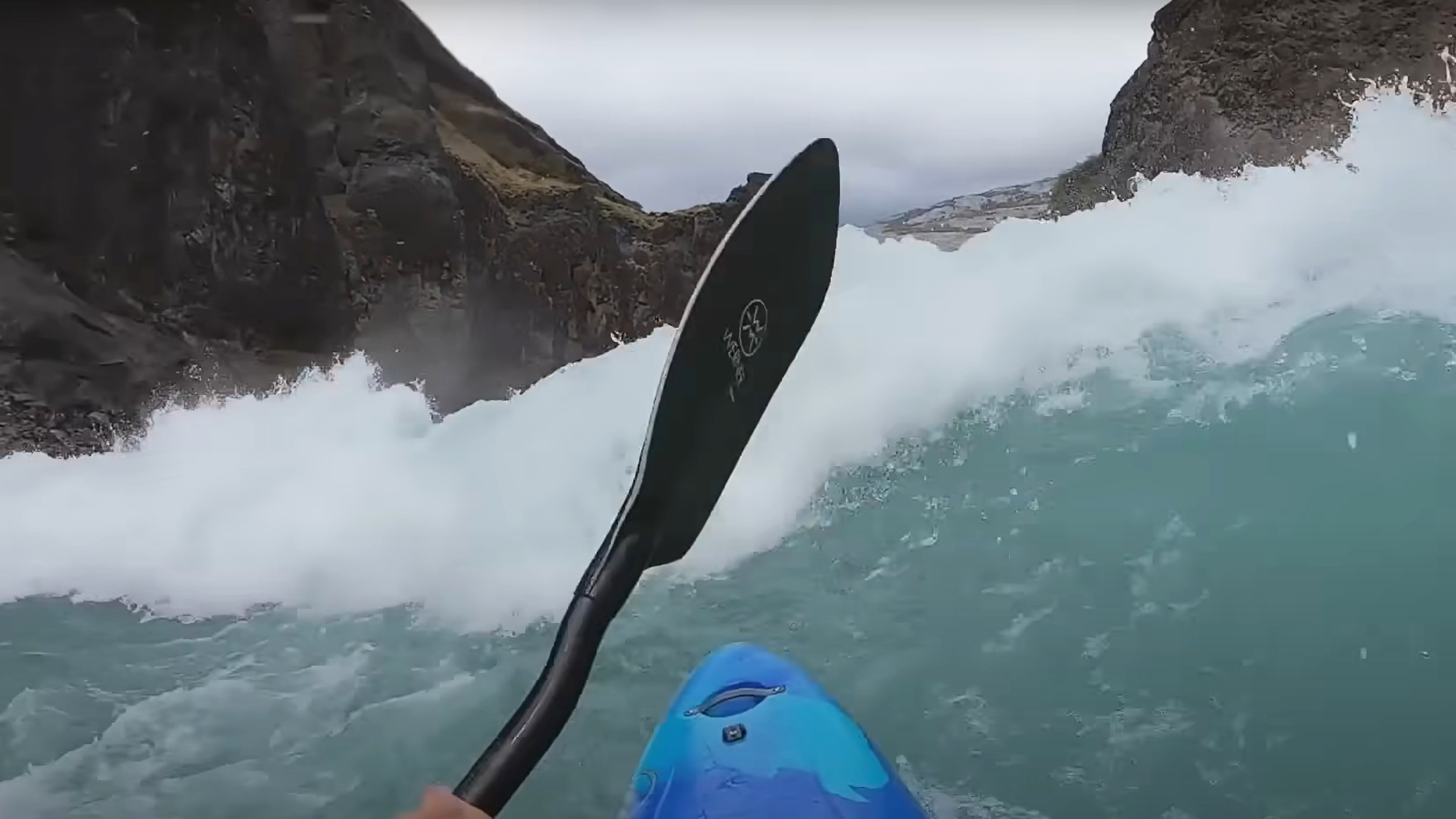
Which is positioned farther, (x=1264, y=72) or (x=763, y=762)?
(x=1264, y=72)

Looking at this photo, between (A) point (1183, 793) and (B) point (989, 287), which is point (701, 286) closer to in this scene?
(A) point (1183, 793)

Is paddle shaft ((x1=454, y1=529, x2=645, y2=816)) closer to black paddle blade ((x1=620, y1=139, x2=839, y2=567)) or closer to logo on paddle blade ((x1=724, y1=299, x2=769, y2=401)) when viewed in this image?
black paddle blade ((x1=620, y1=139, x2=839, y2=567))

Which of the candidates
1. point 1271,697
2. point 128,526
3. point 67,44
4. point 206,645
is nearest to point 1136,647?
point 1271,697

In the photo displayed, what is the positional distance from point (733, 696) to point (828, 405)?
1.83 m

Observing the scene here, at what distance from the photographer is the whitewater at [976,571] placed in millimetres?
1890

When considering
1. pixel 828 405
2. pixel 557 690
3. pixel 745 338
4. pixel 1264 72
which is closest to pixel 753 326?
pixel 745 338

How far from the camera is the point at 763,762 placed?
4.43 ft

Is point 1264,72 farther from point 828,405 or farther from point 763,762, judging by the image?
point 763,762

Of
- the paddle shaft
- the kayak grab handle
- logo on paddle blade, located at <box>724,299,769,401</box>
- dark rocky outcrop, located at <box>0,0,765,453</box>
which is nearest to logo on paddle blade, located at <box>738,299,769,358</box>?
logo on paddle blade, located at <box>724,299,769,401</box>

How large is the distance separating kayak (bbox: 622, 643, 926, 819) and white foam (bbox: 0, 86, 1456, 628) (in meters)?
1.06

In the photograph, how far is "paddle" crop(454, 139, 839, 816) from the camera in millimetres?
983

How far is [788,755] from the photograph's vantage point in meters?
1.36

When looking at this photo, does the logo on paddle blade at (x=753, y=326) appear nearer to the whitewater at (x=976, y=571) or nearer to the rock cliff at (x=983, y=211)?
the whitewater at (x=976, y=571)

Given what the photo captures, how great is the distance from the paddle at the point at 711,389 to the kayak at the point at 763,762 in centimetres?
29
